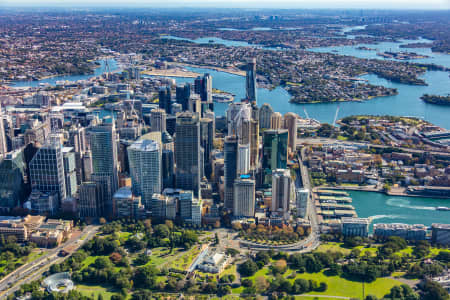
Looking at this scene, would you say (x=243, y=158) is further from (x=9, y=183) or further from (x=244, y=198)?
(x=9, y=183)

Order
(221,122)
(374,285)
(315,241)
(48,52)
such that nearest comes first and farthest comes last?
(374,285), (315,241), (221,122), (48,52)

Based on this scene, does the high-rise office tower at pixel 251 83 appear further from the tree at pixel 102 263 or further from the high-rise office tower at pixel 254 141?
the tree at pixel 102 263

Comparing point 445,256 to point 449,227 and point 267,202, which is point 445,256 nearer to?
point 449,227

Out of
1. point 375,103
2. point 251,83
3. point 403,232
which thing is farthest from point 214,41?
point 403,232

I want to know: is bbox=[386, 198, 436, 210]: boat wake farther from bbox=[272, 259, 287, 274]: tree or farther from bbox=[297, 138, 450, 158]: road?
bbox=[272, 259, 287, 274]: tree

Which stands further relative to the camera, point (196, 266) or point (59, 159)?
point (59, 159)

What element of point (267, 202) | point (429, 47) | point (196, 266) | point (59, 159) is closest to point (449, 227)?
point (267, 202)
